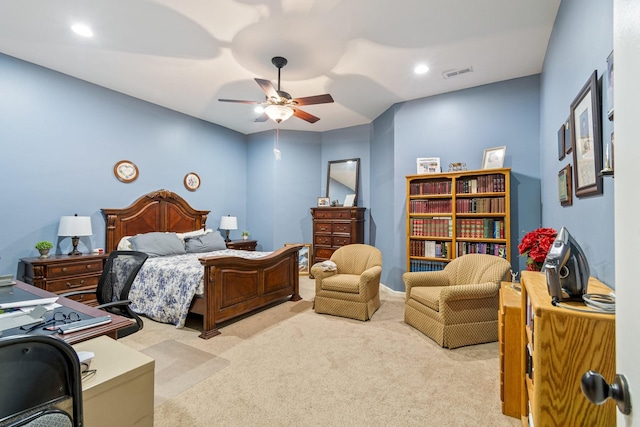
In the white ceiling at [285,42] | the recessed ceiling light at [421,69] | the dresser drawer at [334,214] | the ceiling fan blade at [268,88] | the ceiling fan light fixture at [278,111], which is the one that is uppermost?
the white ceiling at [285,42]

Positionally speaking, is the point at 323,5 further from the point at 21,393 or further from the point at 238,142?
the point at 238,142

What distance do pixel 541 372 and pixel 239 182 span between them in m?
5.99

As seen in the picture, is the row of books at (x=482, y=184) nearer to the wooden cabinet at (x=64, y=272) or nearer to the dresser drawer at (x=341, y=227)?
the dresser drawer at (x=341, y=227)

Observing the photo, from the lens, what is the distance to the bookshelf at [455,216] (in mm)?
3717

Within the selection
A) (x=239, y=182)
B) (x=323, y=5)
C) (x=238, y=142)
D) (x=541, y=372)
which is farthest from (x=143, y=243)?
(x=541, y=372)

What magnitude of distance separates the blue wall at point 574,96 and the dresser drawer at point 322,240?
10.8 ft

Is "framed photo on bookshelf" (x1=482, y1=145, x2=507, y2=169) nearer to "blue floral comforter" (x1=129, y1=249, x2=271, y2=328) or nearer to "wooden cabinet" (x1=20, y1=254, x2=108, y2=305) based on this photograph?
"blue floral comforter" (x1=129, y1=249, x2=271, y2=328)

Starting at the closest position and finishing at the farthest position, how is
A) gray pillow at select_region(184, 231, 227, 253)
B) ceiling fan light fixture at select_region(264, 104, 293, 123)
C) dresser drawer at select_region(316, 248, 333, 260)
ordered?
ceiling fan light fixture at select_region(264, 104, 293, 123) → gray pillow at select_region(184, 231, 227, 253) → dresser drawer at select_region(316, 248, 333, 260)

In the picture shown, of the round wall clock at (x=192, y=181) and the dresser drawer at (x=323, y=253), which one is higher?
the round wall clock at (x=192, y=181)

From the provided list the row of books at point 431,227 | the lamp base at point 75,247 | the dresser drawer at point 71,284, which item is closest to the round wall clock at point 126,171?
the lamp base at point 75,247

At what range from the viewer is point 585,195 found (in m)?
1.87

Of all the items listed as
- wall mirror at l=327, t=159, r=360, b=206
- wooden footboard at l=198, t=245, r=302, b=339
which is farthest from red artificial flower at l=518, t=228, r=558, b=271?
wall mirror at l=327, t=159, r=360, b=206

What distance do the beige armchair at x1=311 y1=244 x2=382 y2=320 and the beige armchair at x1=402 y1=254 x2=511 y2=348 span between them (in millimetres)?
579

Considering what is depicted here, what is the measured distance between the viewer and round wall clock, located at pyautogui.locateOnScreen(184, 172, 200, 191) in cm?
532
